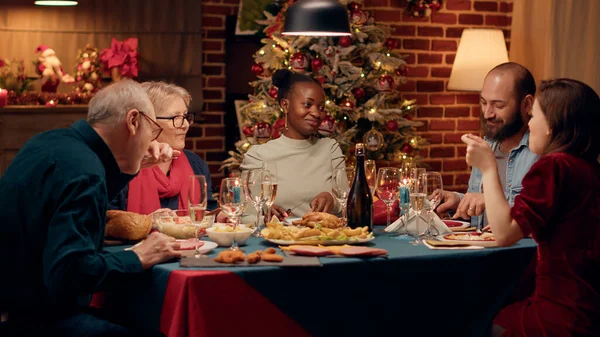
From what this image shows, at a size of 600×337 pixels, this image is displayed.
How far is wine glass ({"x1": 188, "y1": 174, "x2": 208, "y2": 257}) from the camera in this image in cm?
248

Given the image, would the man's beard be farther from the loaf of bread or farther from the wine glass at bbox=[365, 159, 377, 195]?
the loaf of bread

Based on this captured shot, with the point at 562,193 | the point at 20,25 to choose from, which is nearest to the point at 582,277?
the point at 562,193

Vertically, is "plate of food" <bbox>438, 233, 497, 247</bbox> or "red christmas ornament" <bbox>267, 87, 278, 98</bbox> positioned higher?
"red christmas ornament" <bbox>267, 87, 278, 98</bbox>

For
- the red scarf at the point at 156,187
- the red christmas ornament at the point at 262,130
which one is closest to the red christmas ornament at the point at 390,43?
the red christmas ornament at the point at 262,130

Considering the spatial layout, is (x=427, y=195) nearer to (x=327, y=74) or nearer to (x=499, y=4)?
(x=327, y=74)

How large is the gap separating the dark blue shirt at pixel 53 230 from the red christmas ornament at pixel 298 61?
2.98m

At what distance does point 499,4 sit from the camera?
6.44 meters

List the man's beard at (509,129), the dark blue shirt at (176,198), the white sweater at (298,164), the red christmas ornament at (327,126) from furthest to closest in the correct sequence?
A: 1. the red christmas ornament at (327,126)
2. the white sweater at (298,164)
3. the man's beard at (509,129)
4. the dark blue shirt at (176,198)

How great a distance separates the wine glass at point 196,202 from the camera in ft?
8.13

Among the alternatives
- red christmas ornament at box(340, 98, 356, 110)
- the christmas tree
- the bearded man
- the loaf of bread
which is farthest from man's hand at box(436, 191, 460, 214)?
red christmas ornament at box(340, 98, 356, 110)

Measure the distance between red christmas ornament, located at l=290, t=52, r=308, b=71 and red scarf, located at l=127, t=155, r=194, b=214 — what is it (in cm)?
180

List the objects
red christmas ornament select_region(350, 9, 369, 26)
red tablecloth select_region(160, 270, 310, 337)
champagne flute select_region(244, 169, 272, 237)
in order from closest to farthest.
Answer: red tablecloth select_region(160, 270, 310, 337) < champagne flute select_region(244, 169, 272, 237) < red christmas ornament select_region(350, 9, 369, 26)

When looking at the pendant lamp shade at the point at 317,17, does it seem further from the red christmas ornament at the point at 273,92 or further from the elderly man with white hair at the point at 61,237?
the red christmas ornament at the point at 273,92

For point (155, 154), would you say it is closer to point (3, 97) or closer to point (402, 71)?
point (3, 97)
